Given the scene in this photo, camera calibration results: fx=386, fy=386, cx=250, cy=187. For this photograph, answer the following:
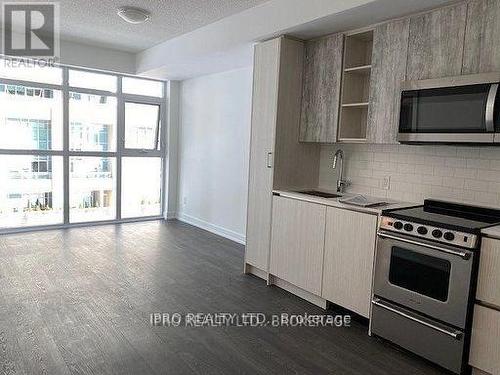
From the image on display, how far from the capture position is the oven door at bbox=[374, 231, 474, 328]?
2.38m

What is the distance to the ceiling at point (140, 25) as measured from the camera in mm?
→ 3875

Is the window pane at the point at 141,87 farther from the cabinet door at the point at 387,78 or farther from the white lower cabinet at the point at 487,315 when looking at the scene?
the white lower cabinet at the point at 487,315

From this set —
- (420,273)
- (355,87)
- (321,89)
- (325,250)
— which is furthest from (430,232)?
(321,89)

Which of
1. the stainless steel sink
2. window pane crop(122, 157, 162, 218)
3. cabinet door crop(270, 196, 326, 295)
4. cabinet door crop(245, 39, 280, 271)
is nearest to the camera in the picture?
cabinet door crop(270, 196, 326, 295)

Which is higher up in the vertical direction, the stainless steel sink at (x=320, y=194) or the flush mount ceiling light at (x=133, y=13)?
the flush mount ceiling light at (x=133, y=13)

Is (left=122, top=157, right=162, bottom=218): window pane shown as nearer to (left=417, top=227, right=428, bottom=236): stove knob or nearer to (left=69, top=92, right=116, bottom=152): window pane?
(left=69, top=92, right=116, bottom=152): window pane

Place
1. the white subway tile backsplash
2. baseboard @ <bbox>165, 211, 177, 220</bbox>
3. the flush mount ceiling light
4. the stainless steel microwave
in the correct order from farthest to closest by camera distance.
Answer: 1. baseboard @ <bbox>165, 211, 177, 220</bbox>
2. the flush mount ceiling light
3. the white subway tile backsplash
4. the stainless steel microwave

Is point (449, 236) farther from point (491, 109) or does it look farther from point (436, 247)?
point (491, 109)

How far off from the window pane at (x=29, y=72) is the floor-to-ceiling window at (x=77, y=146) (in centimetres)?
1

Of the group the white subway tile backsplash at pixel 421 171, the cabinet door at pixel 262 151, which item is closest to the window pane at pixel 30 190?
the cabinet door at pixel 262 151

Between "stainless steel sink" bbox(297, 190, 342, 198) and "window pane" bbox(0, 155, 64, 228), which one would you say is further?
"window pane" bbox(0, 155, 64, 228)

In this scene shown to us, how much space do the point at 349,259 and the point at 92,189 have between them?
4.64m

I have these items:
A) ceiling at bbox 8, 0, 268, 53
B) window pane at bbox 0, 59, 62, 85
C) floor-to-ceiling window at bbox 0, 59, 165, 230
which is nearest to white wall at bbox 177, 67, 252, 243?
floor-to-ceiling window at bbox 0, 59, 165, 230

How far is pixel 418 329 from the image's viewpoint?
8.51 ft
